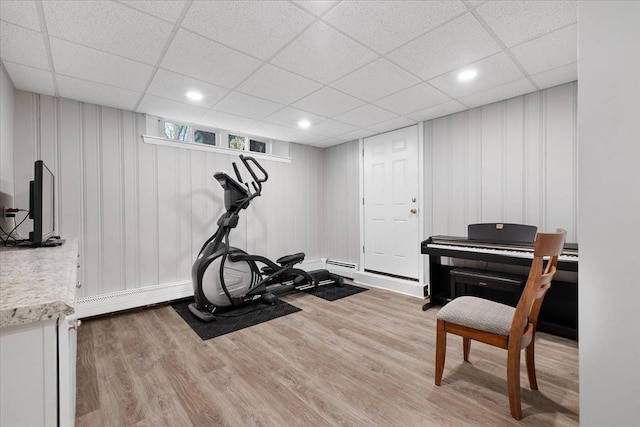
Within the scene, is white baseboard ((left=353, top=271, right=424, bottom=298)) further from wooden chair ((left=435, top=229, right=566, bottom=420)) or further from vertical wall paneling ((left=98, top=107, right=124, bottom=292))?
vertical wall paneling ((left=98, top=107, right=124, bottom=292))

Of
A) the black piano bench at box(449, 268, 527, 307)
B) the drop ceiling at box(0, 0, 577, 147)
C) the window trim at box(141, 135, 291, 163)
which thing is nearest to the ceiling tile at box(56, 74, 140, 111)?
the drop ceiling at box(0, 0, 577, 147)

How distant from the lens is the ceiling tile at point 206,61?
77.1 inches

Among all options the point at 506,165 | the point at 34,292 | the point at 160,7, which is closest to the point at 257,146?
the point at 160,7

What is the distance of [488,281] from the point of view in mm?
2734

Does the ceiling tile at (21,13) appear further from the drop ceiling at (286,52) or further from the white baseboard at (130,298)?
the white baseboard at (130,298)

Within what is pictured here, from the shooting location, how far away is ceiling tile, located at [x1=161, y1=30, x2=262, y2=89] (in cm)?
196

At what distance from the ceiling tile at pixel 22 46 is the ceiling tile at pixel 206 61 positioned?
749 mm

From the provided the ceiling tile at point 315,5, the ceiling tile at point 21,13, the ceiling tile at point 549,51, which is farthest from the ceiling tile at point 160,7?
the ceiling tile at point 549,51

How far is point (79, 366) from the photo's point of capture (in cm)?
206

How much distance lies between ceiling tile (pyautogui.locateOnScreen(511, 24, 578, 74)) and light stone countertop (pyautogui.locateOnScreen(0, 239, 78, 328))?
9.40 feet

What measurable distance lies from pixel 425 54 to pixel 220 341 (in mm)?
2874

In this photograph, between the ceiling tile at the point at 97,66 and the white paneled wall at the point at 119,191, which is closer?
the ceiling tile at the point at 97,66

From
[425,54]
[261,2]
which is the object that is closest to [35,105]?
[261,2]

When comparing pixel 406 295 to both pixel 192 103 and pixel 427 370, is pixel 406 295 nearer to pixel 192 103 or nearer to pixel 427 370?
pixel 427 370
